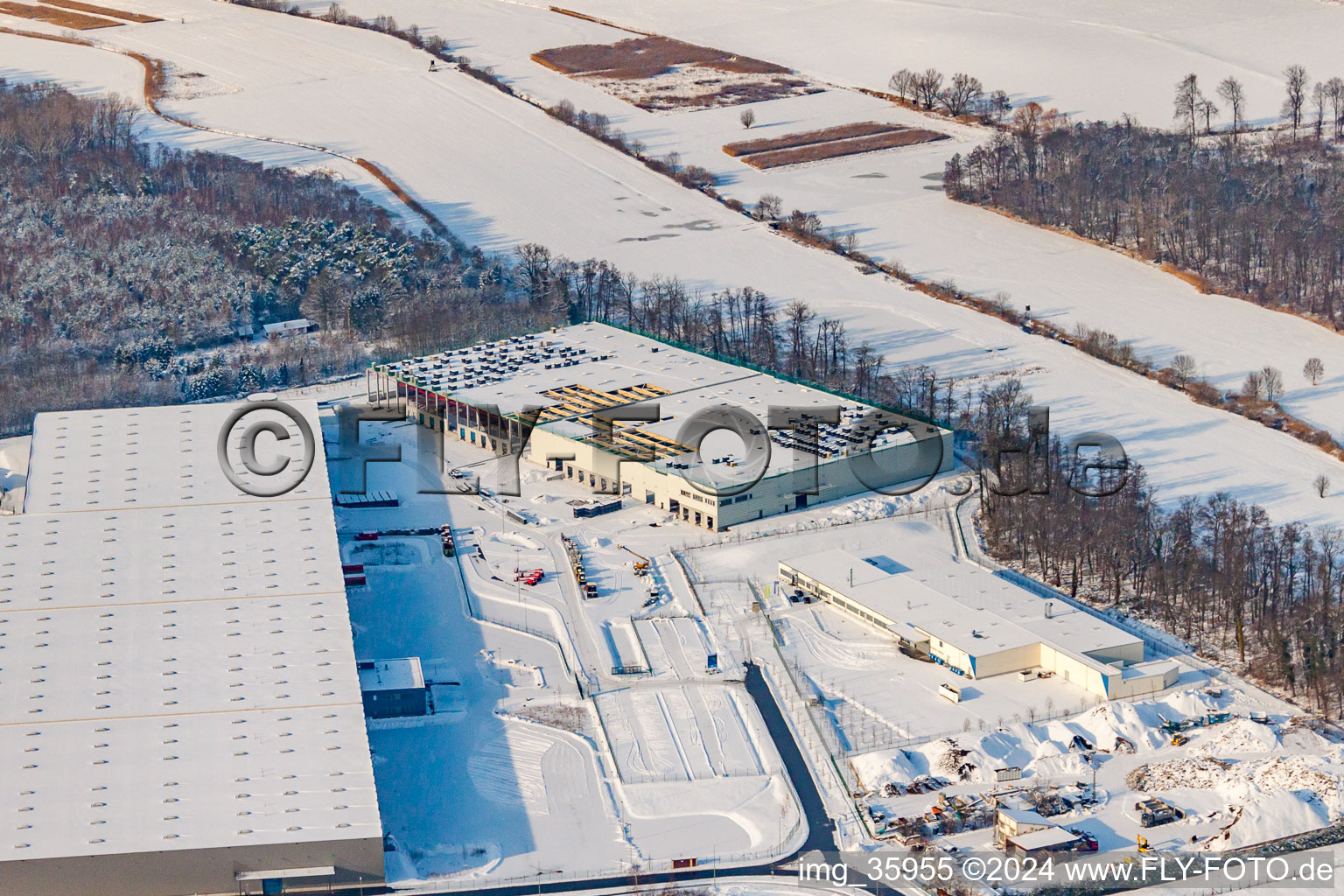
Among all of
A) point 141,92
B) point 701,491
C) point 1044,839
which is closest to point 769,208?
point 701,491

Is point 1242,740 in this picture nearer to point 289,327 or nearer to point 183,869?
point 183,869

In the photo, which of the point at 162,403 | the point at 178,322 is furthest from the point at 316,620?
the point at 178,322

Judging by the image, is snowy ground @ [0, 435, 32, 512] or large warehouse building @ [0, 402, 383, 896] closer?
large warehouse building @ [0, 402, 383, 896]

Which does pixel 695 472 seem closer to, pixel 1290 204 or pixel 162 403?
pixel 162 403

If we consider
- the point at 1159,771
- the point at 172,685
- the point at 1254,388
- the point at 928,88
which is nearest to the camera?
the point at 1159,771

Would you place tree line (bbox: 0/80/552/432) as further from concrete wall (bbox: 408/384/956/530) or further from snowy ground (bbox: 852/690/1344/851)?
snowy ground (bbox: 852/690/1344/851)

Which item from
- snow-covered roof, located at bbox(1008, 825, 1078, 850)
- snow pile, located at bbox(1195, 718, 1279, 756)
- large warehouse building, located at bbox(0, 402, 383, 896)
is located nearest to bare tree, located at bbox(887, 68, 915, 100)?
large warehouse building, located at bbox(0, 402, 383, 896)
